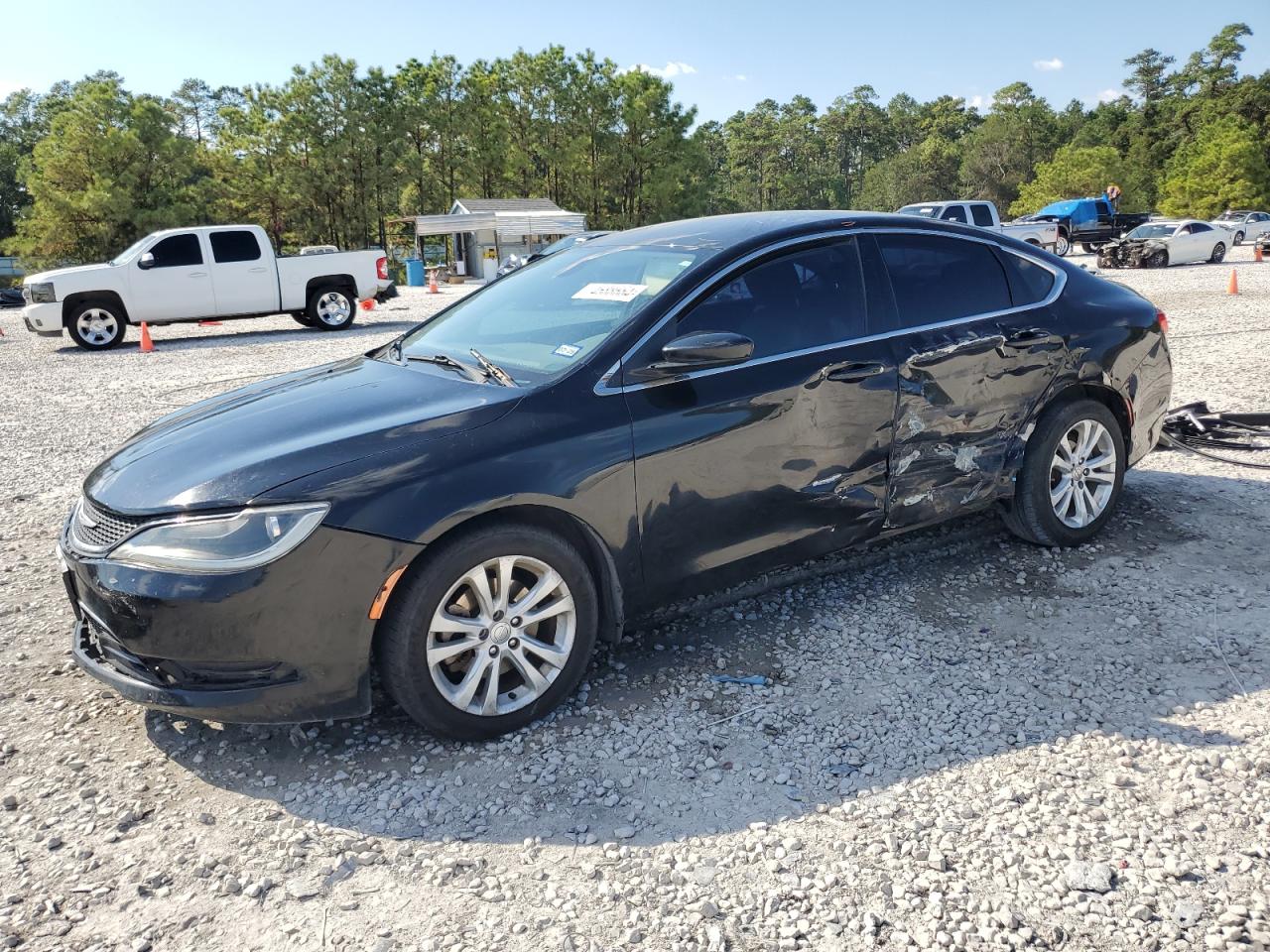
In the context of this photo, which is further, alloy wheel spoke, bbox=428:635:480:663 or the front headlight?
alloy wheel spoke, bbox=428:635:480:663

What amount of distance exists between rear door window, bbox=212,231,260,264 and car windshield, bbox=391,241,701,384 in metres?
13.2

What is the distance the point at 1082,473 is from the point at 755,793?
274 cm

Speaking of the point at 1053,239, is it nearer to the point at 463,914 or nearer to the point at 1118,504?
the point at 1118,504

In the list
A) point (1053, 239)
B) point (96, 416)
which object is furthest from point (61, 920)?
point (1053, 239)

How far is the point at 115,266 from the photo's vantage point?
49.7 ft

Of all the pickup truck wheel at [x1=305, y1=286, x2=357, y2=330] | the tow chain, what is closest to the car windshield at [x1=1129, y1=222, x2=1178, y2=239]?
the pickup truck wheel at [x1=305, y1=286, x2=357, y2=330]

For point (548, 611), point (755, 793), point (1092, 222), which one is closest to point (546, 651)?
point (548, 611)

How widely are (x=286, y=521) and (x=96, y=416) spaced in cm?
794

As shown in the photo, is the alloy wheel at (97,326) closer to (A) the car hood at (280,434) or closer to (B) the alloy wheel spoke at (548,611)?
(A) the car hood at (280,434)

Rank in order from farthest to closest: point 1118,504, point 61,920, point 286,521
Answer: point 1118,504, point 286,521, point 61,920

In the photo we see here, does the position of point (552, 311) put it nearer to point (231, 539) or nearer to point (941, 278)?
point (231, 539)

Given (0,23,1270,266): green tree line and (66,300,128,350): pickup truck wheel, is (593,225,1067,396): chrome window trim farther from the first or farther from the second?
(0,23,1270,266): green tree line

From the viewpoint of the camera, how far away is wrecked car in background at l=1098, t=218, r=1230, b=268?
27.4 meters

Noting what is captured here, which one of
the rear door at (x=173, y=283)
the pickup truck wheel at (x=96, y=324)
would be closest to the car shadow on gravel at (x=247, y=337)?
the pickup truck wheel at (x=96, y=324)
